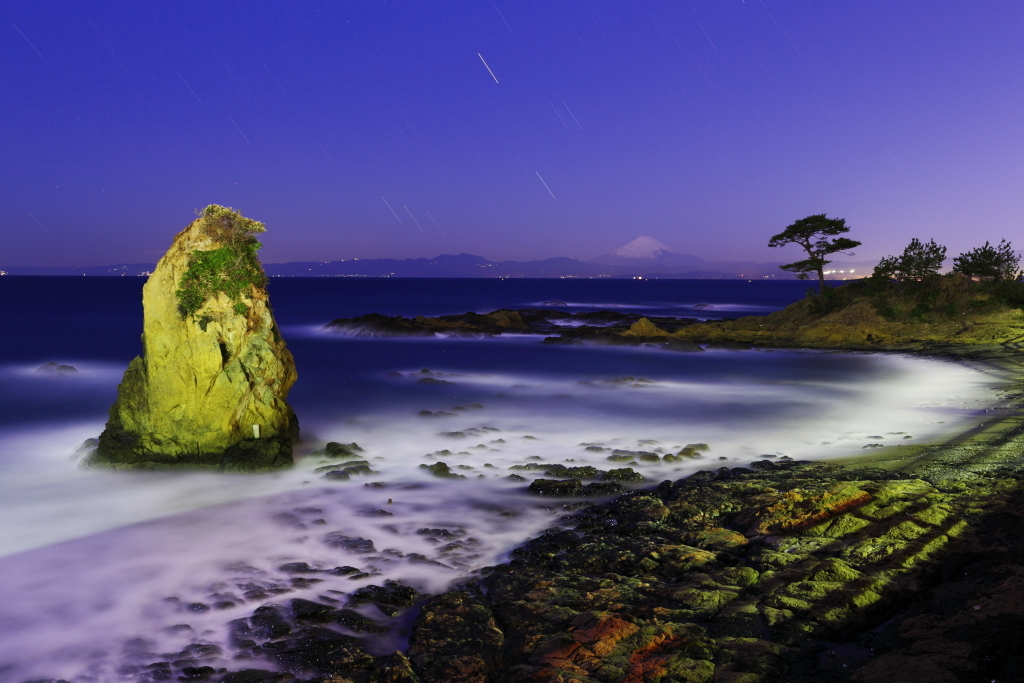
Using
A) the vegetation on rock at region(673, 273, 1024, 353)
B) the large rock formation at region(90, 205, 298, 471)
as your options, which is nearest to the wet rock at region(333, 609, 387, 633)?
the large rock formation at region(90, 205, 298, 471)

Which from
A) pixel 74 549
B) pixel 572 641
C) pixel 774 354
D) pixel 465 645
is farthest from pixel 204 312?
pixel 774 354

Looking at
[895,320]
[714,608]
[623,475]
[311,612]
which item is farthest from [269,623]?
[895,320]

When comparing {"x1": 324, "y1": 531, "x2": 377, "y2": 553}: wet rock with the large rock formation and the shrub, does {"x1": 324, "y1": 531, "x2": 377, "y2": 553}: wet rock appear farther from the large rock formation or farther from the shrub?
the shrub

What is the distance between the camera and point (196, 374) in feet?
34.5

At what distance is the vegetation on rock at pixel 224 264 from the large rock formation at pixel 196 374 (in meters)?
0.02

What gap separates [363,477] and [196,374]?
3261mm

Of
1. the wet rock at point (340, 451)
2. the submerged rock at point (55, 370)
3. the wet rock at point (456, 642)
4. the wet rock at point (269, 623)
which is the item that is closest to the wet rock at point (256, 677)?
the wet rock at point (269, 623)

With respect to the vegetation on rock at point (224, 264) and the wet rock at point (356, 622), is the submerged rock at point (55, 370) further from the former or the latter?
the wet rock at point (356, 622)

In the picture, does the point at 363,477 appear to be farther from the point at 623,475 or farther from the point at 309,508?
the point at 623,475

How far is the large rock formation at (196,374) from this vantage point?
1046 cm

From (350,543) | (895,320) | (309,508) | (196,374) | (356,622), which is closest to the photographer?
(356,622)

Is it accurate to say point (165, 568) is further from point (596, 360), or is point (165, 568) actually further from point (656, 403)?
point (596, 360)

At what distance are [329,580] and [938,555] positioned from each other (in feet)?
17.9

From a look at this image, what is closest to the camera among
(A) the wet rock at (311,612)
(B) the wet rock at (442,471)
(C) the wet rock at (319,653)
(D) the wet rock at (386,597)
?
(C) the wet rock at (319,653)
